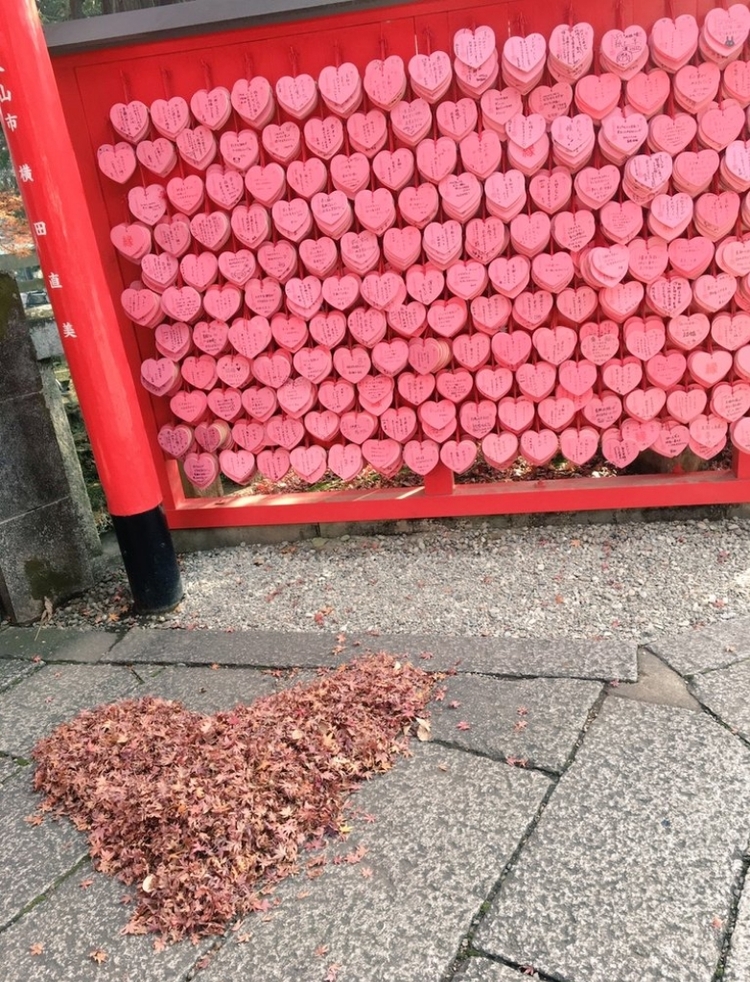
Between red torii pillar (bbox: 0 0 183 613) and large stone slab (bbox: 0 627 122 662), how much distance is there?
276 millimetres

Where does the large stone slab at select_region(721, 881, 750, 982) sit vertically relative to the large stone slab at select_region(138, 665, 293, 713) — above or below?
below

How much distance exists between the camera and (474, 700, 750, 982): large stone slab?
169 centimetres

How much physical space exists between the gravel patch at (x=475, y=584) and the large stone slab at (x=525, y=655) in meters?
0.14

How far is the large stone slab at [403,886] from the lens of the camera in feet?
5.75

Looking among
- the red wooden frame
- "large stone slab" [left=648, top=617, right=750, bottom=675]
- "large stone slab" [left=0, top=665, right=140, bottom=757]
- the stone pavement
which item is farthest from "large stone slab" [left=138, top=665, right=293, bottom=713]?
"large stone slab" [left=648, top=617, right=750, bottom=675]

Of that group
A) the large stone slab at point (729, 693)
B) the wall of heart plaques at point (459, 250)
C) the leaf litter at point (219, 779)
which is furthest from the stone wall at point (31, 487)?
the large stone slab at point (729, 693)

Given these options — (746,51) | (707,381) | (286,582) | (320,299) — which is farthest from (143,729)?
(746,51)

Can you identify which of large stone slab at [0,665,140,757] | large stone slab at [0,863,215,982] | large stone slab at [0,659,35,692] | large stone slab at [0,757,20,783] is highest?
large stone slab at [0,659,35,692]

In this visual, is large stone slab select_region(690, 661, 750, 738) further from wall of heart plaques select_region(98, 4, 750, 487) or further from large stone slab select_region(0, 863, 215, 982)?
large stone slab select_region(0, 863, 215, 982)

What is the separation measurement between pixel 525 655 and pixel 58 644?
6.86 ft

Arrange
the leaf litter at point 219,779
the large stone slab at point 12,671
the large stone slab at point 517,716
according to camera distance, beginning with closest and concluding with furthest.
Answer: the leaf litter at point 219,779
the large stone slab at point 517,716
the large stone slab at point 12,671

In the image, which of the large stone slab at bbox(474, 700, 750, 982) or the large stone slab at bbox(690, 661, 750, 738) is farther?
the large stone slab at bbox(690, 661, 750, 738)

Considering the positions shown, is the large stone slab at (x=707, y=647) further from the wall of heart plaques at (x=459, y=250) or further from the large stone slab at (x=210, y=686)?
the large stone slab at (x=210, y=686)

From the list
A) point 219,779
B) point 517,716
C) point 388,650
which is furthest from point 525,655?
point 219,779
